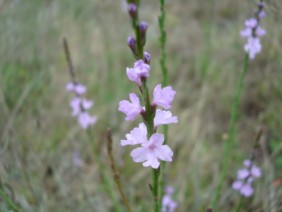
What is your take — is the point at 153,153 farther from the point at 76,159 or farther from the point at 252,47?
the point at 76,159

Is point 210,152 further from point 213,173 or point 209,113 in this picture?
point 209,113

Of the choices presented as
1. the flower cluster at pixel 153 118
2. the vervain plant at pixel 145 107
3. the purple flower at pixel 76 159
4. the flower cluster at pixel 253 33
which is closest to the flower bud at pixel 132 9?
the vervain plant at pixel 145 107

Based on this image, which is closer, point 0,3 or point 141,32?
point 141,32

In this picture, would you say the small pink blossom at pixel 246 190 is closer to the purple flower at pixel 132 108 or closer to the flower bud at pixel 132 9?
the purple flower at pixel 132 108

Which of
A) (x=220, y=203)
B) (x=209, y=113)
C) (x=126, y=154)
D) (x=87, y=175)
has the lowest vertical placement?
(x=220, y=203)

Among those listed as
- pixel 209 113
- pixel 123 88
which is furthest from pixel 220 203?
pixel 123 88

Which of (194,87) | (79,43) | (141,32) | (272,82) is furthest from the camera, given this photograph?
(79,43)
